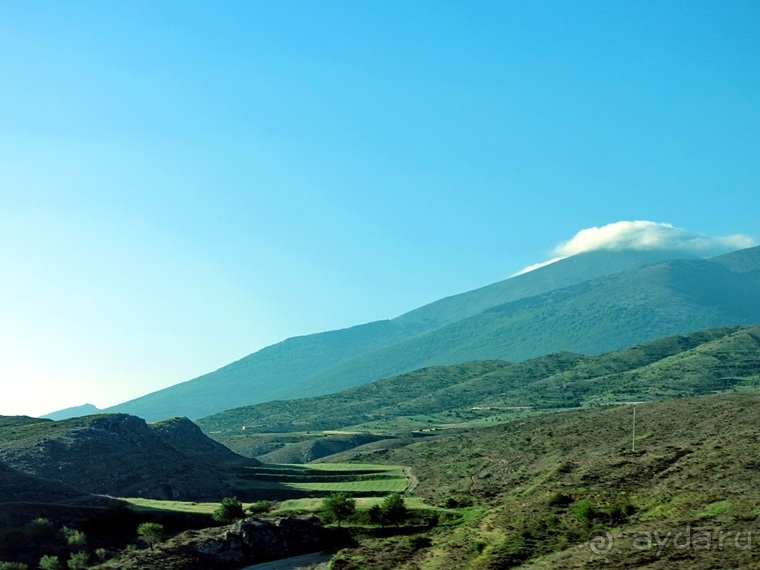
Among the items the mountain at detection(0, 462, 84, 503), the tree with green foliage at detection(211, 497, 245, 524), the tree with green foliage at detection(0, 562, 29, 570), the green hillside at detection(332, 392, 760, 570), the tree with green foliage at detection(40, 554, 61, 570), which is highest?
the mountain at detection(0, 462, 84, 503)

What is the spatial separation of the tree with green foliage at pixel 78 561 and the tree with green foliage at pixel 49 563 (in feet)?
2.58

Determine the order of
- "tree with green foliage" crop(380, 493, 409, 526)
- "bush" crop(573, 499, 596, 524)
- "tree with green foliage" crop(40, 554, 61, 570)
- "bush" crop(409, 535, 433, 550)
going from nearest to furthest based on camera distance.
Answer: "tree with green foliage" crop(40, 554, 61, 570)
"bush" crop(573, 499, 596, 524)
"bush" crop(409, 535, 433, 550)
"tree with green foliage" crop(380, 493, 409, 526)

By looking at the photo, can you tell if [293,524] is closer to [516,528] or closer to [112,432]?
[516,528]

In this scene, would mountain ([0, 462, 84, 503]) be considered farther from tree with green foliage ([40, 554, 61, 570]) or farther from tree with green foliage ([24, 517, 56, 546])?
tree with green foliage ([40, 554, 61, 570])

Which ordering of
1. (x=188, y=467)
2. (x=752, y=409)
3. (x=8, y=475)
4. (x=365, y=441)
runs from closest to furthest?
1. (x=8, y=475)
2. (x=752, y=409)
3. (x=188, y=467)
4. (x=365, y=441)

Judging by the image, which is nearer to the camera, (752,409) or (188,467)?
(752,409)

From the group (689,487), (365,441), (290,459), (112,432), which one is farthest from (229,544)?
(365,441)

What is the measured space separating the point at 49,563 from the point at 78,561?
1.93 meters

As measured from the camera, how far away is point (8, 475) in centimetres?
7031

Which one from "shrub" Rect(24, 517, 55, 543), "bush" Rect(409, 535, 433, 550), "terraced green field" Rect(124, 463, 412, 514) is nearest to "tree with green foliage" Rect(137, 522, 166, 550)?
"shrub" Rect(24, 517, 55, 543)

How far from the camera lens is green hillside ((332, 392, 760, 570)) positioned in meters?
41.7

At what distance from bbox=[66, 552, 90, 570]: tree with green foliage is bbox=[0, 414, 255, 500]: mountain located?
24.8 m

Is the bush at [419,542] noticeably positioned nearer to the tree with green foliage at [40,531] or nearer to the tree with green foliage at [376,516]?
the tree with green foliage at [376,516]

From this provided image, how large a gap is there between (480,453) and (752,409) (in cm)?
3451
